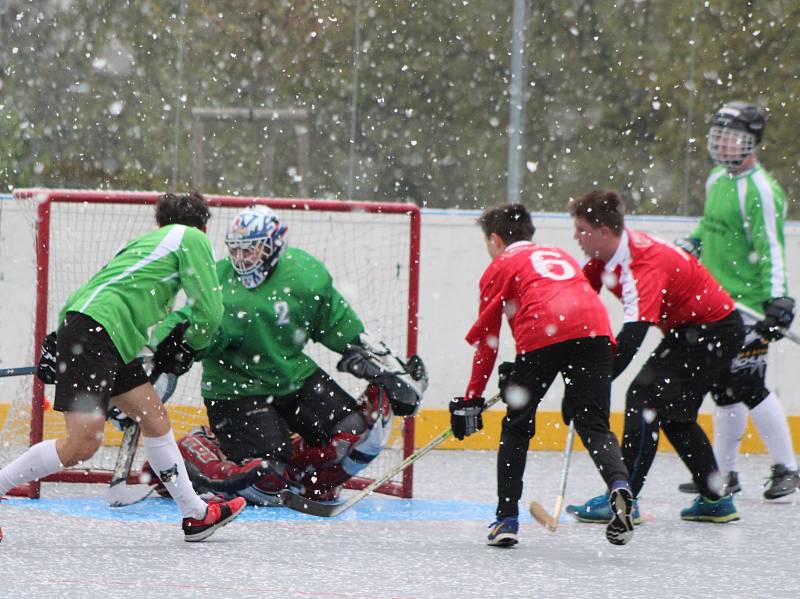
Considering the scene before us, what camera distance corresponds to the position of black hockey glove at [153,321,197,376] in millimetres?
4820

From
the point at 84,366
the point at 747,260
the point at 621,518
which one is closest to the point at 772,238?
the point at 747,260

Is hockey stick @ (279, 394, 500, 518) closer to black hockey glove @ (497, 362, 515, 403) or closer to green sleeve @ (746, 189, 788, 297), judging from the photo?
black hockey glove @ (497, 362, 515, 403)

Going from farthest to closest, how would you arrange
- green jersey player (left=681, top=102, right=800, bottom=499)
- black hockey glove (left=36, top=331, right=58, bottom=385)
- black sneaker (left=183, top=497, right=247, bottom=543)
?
green jersey player (left=681, top=102, right=800, bottom=499) < black sneaker (left=183, top=497, right=247, bottom=543) < black hockey glove (left=36, top=331, right=58, bottom=385)

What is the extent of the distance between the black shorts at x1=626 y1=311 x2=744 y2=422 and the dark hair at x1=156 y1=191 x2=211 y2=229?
1564 mm

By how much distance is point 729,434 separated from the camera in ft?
19.6

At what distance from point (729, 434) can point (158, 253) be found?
97.1 inches

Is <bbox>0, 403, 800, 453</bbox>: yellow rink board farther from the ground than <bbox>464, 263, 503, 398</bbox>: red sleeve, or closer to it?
closer to it

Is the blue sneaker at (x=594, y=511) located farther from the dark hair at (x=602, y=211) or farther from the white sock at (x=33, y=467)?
the white sock at (x=33, y=467)

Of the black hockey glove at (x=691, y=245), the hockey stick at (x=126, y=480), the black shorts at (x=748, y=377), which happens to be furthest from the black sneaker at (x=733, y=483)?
the hockey stick at (x=126, y=480)

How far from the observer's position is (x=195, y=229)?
478 centimetres

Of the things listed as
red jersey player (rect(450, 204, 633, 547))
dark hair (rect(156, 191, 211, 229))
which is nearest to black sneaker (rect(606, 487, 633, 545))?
red jersey player (rect(450, 204, 633, 547))

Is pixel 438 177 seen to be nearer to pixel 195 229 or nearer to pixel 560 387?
pixel 560 387

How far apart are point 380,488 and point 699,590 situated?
2.04m

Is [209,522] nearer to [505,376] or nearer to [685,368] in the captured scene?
[505,376]
